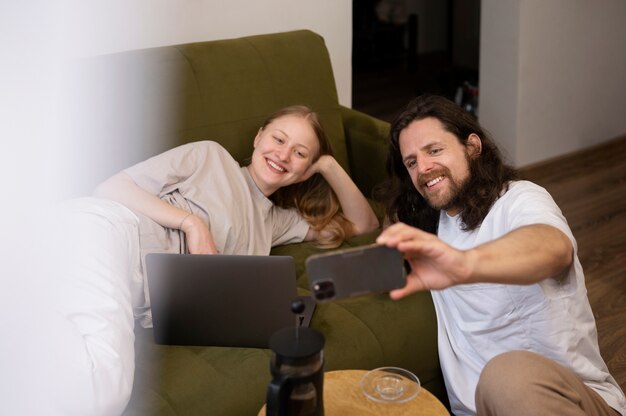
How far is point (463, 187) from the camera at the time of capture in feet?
6.03

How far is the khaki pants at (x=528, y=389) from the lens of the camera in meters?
1.49

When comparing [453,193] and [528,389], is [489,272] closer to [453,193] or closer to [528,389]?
[528,389]

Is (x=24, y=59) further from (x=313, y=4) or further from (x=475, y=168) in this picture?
(x=475, y=168)

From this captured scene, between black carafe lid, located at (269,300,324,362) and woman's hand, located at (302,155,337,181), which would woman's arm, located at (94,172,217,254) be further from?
black carafe lid, located at (269,300,324,362)

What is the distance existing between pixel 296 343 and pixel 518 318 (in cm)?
59

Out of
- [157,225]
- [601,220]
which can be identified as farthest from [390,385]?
[601,220]

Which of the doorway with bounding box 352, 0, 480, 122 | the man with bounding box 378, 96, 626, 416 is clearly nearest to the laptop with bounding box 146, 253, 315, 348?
the man with bounding box 378, 96, 626, 416

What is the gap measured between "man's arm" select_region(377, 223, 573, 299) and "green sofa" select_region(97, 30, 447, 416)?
618 millimetres

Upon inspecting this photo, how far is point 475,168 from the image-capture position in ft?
6.15

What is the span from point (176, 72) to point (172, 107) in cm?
11

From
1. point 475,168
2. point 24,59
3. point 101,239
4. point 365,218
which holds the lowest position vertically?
point 365,218

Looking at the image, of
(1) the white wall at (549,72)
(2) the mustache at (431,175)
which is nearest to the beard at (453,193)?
(2) the mustache at (431,175)

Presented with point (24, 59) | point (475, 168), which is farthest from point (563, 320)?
point (24, 59)

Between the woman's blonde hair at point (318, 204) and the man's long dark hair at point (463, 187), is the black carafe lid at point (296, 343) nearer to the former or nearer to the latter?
the man's long dark hair at point (463, 187)
